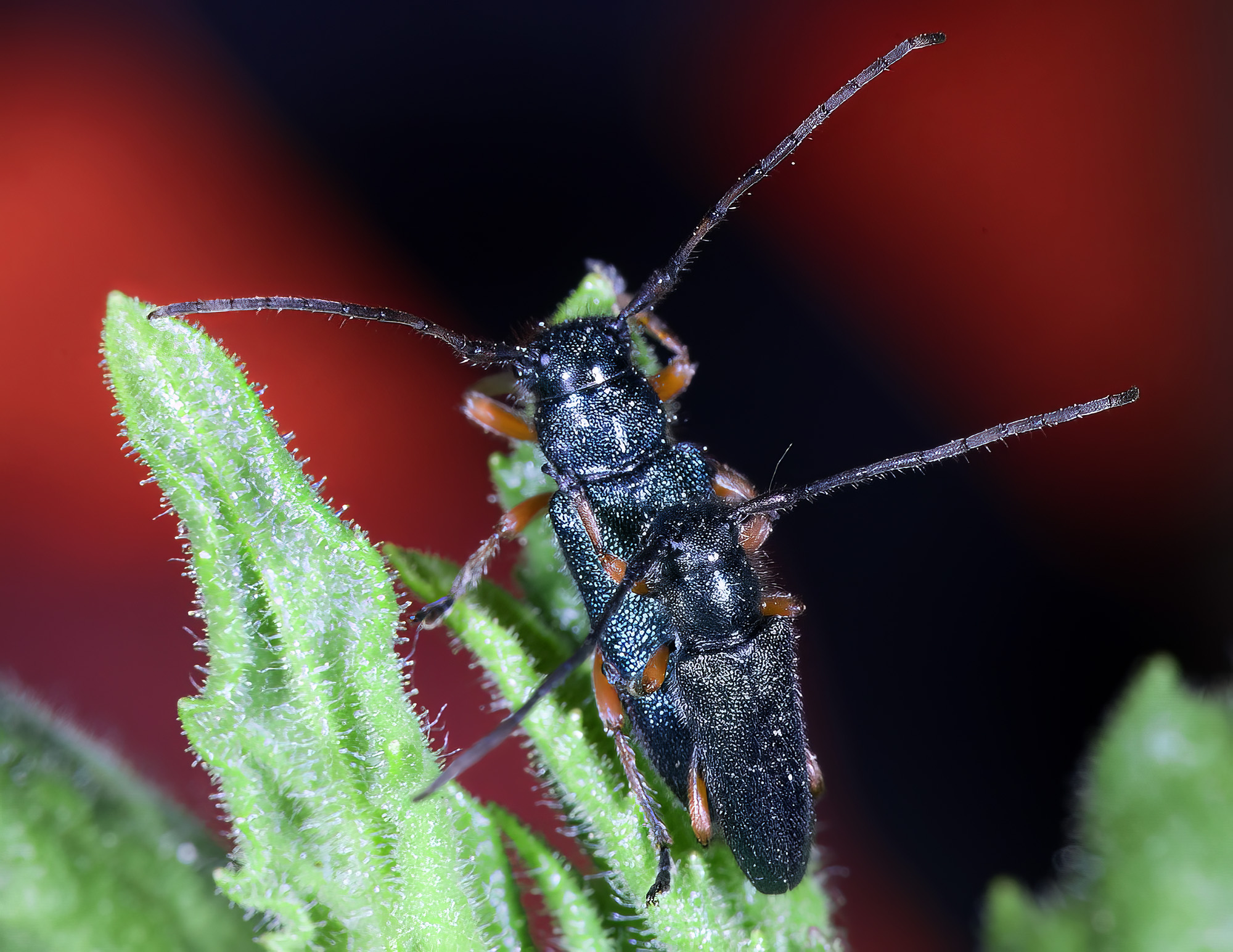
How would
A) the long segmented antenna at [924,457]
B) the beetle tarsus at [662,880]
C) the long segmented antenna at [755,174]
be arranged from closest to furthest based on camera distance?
the beetle tarsus at [662,880] → the long segmented antenna at [924,457] → the long segmented antenna at [755,174]

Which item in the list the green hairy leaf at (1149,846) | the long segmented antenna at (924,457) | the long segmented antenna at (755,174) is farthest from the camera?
the long segmented antenna at (755,174)

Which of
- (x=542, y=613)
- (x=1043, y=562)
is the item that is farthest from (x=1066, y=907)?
(x=1043, y=562)

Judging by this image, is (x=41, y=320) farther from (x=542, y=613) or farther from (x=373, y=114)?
(x=542, y=613)

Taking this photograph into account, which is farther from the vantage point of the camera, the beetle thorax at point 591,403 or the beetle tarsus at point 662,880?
the beetle thorax at point 591,403

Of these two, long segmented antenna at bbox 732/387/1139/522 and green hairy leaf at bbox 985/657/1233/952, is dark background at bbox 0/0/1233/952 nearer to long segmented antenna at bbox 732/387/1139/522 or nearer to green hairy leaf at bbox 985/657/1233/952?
long segmented antenna at bbox 732/387/1139/522

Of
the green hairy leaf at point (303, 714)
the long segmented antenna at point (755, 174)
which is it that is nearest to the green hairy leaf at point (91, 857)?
the green hairy leaf at point (303, 714)

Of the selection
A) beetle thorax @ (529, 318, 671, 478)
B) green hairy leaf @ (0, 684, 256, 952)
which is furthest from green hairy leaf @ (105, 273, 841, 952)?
beetle thorax @ (529, 318, 671, 478)

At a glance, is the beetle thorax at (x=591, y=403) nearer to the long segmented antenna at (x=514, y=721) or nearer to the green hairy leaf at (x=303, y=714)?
the long segmented antenna at (x=514, y=721)
